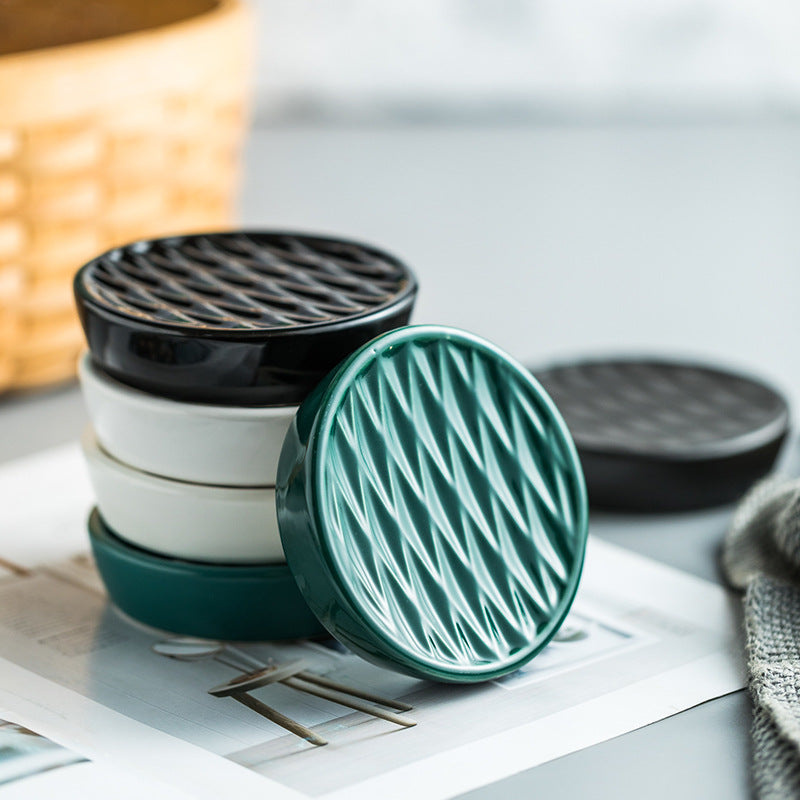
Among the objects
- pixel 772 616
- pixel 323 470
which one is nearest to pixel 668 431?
pixel 772 616

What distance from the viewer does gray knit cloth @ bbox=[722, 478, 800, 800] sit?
42 centimetres

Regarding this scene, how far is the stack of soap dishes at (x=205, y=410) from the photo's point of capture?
45 cm

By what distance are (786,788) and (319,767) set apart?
152mm

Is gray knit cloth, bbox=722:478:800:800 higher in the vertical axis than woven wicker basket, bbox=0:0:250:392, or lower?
lower

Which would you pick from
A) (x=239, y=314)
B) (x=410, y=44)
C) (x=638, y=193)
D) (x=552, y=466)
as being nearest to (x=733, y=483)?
(x=552, y=466)

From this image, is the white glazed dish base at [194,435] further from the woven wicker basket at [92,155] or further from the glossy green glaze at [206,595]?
the woven wicker basket at [92,155]

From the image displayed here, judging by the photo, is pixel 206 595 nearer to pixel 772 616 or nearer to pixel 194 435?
pixel 194 435

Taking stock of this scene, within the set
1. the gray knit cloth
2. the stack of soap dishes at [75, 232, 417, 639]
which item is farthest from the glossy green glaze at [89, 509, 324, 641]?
the gray knit cloth

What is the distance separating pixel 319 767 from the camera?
0.42 m

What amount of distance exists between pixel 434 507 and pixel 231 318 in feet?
0.34

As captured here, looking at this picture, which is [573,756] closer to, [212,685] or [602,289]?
[212,685]

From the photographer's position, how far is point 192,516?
0.47 meters

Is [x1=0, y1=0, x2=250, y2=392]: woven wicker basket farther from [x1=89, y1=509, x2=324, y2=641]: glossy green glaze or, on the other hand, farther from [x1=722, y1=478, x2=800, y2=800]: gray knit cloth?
[x1=722, y1=478, x2=800, y2=800]: gray knit cloth

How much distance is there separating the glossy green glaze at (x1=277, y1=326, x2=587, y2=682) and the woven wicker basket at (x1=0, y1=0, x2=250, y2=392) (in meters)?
0.31
